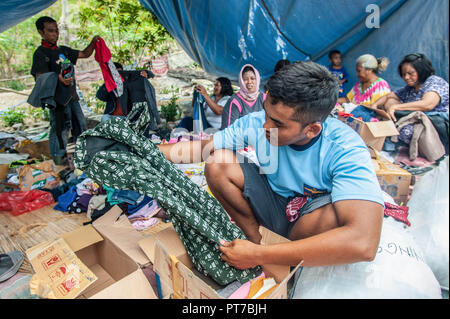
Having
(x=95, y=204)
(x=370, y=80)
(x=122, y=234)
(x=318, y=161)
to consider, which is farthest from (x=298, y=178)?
(x=370, y=80)

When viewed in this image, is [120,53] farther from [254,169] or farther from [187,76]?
[254,169]

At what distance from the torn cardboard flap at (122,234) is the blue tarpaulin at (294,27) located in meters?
1.96

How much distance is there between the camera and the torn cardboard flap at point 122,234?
1152 millimetres

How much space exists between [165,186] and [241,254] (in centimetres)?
38

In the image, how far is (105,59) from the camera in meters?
2.67

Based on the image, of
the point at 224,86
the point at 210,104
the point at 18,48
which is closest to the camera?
the point at 210,104

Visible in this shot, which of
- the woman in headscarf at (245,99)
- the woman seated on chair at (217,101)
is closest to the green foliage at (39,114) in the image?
the woman seated on chair at (217,101)

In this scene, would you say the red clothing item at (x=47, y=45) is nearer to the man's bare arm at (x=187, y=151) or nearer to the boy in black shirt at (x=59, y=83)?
the boy in black shirt at (x=59, y=83)

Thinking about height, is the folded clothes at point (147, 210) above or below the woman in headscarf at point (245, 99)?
below

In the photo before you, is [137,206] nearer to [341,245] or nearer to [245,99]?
[341,245]

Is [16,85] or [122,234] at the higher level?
[16,85]

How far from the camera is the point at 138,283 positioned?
0.99m

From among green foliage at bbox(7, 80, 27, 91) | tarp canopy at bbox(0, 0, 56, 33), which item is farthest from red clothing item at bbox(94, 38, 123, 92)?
green foliage at bbox(7, 80, 27, 91)
